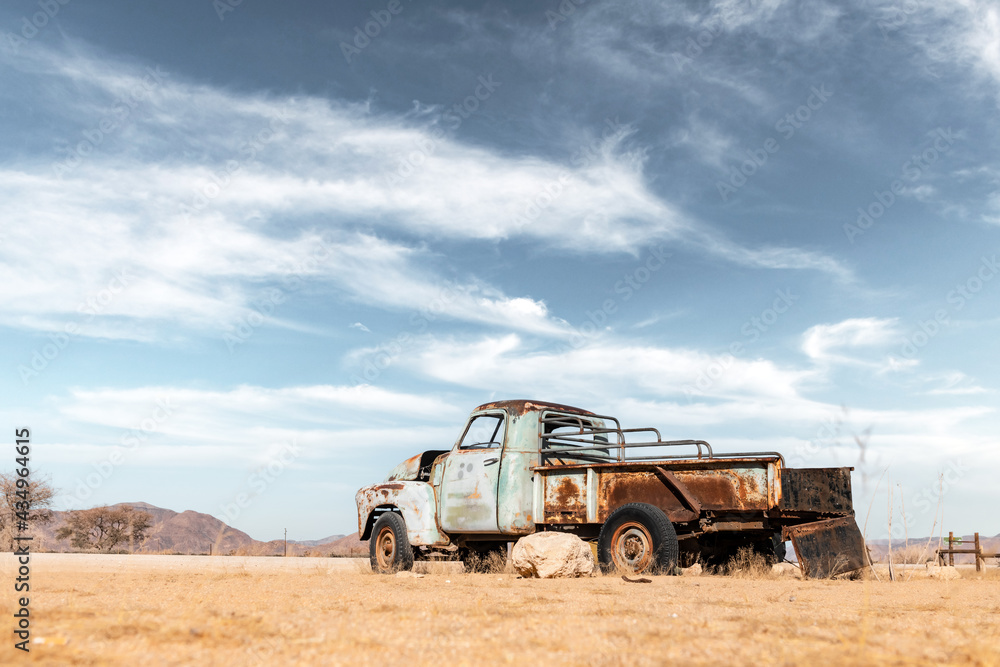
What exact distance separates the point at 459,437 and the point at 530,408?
127 centimetres

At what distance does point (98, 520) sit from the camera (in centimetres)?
4116

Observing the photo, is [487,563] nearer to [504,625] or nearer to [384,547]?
[384,547]

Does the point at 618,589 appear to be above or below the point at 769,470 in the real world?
below

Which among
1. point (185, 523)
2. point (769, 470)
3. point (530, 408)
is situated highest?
point (530, 408)

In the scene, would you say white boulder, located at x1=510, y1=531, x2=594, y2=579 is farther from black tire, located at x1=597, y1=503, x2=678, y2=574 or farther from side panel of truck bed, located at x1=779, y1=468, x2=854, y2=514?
side panel of truck bed, located at x1=779, y1=468, x2=854, y2=514

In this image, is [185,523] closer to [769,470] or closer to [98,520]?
[98,520]

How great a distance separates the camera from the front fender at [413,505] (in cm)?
1166

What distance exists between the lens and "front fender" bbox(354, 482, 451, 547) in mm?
11656

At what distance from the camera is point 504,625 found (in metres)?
5.31

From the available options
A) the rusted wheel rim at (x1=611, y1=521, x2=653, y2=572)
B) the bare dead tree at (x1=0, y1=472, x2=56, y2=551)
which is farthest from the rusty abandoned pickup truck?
the bare dead tree at (x1=0, y1=472, x2=56, y2=551)

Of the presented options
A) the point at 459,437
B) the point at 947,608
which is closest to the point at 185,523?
the point at 459,437

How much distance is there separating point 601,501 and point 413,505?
3.09 m

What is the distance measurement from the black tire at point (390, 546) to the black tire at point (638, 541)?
3.17m

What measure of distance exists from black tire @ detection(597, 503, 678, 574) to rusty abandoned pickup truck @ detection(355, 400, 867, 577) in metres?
0.01
